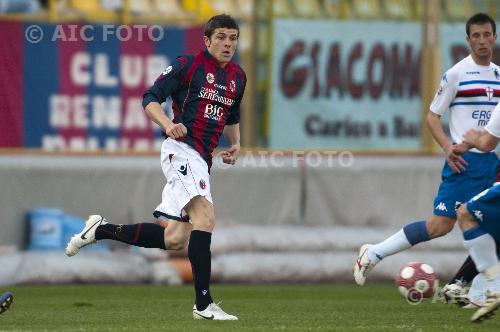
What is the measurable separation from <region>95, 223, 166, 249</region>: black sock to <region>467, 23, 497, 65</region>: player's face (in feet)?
8.80

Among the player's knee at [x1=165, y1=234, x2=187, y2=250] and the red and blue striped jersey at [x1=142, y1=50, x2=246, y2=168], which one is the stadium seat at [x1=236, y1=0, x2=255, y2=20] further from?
the player's knee at [x1=165, y1=234, x2=187, y2=250]

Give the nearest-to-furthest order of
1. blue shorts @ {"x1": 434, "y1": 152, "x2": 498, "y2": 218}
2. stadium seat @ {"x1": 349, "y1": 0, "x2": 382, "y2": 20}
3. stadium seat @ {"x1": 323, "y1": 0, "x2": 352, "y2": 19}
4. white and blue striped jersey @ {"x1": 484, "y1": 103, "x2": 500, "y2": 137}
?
white and blue striped jersey @ {"x1": 484, "y1": 103, "x2": 500, "y2": 137} < blue shorts @ {"x1": 434, "y1": 152, "x2": 498, "y2": 218} < stadium seat @ {"x1": 323, "y1": 0, "x2": 352, "y2": 19} < stadium seat @ {"x1": 349, "y1": 0, "x2": 382, "y2": 20}

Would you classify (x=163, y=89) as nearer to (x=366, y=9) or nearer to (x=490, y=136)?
(x=490, y=136)

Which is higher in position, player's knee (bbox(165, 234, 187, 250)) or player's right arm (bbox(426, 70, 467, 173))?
player's right arm (bbox(426, 70, 467, 173))

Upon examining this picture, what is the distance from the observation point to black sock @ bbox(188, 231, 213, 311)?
877 cm

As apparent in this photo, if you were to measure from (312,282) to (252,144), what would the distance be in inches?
70.8

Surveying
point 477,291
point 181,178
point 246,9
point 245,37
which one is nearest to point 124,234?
point 181,178

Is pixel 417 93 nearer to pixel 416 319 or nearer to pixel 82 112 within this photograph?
pixel 82 112

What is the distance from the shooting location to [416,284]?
10.0 metres

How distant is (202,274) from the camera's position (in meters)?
8.77

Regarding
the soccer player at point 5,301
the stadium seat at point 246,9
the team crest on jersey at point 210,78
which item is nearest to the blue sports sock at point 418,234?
the team crest on jersey at point 210,78

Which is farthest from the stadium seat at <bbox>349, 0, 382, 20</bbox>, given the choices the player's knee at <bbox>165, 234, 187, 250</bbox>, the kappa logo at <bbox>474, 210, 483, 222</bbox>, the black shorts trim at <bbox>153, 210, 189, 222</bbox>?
the kappa logo at <bbox>474, 210, 483, 222</bbox>

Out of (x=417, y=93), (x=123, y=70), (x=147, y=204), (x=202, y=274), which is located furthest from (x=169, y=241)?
(x=417, y=93)

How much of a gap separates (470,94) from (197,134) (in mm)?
2229
